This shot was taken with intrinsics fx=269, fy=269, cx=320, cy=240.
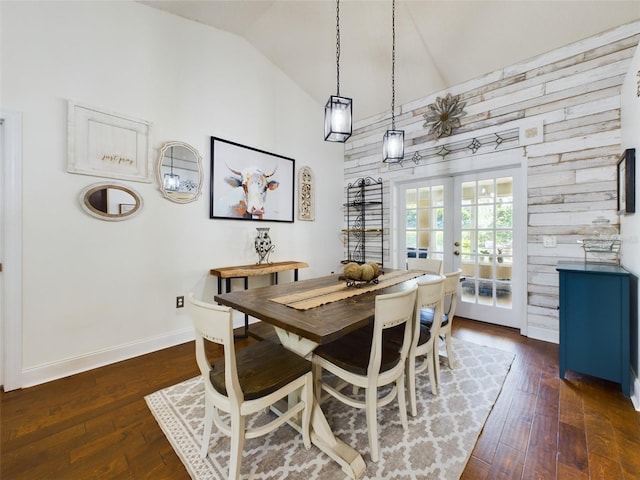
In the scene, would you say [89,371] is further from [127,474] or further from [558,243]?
Answer: [558,243]

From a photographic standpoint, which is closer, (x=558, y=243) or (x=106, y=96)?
(x=106, y=96)

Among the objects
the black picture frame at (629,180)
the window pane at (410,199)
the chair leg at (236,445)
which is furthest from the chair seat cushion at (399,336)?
the window pane at (410,199)

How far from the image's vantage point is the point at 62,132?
2182mm

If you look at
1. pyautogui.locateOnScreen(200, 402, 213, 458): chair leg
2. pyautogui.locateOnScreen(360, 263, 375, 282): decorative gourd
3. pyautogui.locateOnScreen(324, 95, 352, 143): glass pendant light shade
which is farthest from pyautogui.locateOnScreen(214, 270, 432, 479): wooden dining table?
pyautogui.locateOnScreen(324, 95, 352, 143): glass pendant light shade

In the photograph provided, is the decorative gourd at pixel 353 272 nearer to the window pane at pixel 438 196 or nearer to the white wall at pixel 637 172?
the white wall at pixel 637 172

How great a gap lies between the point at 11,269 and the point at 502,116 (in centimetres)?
483

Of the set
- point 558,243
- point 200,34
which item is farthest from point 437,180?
point 200,34

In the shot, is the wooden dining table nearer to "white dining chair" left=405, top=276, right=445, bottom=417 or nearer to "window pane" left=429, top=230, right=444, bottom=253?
"white dining chair" left=405, top=276, right=445, bottom=417

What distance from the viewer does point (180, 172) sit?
2.84 meters

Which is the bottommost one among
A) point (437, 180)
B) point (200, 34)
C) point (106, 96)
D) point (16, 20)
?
point (437, 180)

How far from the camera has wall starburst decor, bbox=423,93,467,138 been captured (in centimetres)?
346

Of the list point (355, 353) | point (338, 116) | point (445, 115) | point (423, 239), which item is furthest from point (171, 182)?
point (445, 115)

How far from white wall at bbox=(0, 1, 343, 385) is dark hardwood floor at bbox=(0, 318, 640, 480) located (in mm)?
441

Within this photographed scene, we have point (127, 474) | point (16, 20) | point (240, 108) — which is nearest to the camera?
point (127, 474)
